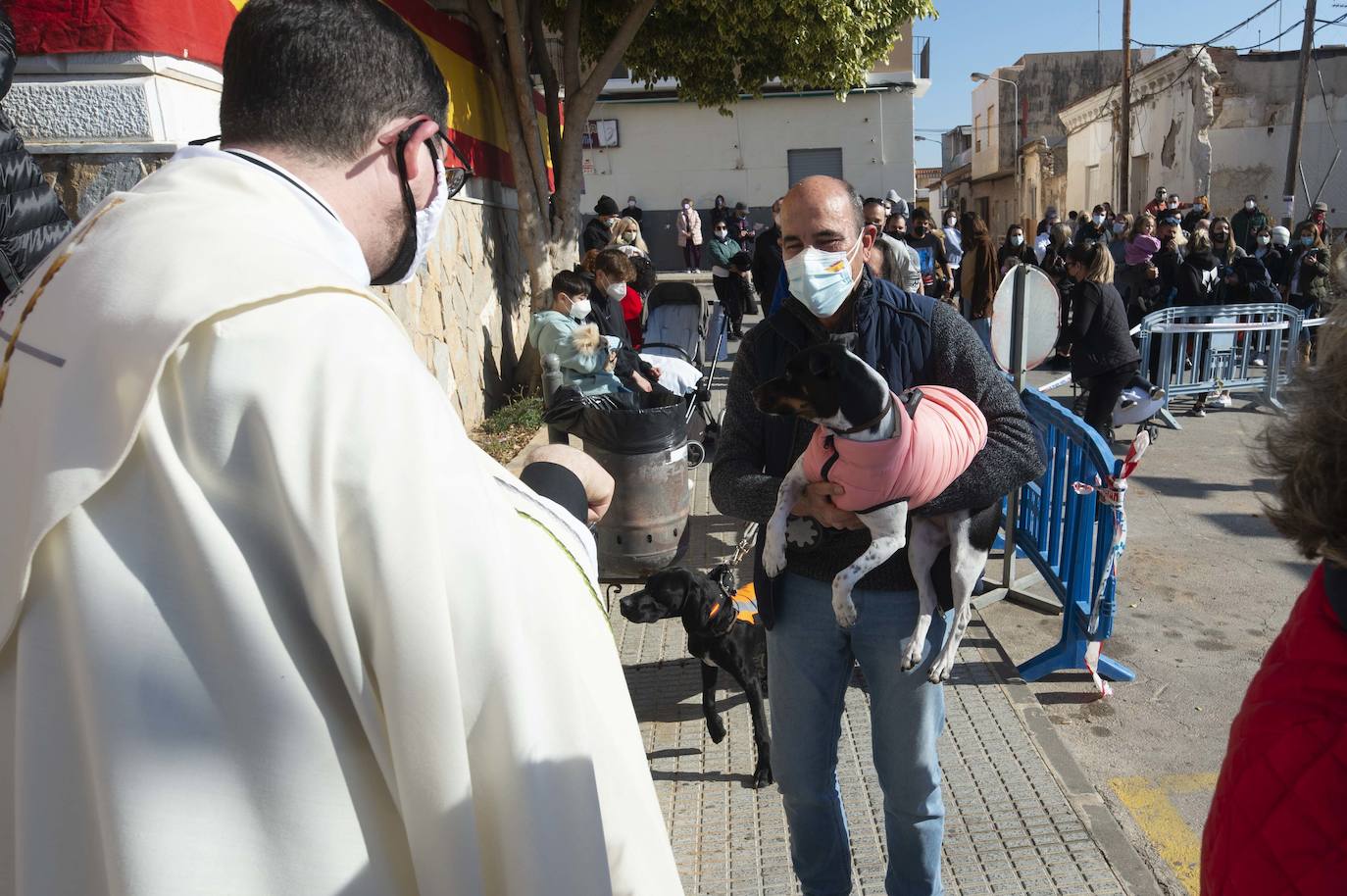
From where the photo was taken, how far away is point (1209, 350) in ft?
34.4

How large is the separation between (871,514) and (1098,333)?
254 inches

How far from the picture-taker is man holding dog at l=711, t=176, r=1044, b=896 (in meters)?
2.46

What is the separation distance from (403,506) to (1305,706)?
104cm

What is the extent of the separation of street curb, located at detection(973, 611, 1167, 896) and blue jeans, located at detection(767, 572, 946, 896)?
1.00 m

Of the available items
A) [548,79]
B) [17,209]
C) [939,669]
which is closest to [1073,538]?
[939,669]

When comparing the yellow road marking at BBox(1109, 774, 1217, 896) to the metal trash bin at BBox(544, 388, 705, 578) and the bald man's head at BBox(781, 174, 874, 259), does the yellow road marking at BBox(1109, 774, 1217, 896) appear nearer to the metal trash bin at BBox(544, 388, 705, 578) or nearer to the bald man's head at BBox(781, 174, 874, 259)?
the bald man's head at BBox(781, 174, 874, 259)

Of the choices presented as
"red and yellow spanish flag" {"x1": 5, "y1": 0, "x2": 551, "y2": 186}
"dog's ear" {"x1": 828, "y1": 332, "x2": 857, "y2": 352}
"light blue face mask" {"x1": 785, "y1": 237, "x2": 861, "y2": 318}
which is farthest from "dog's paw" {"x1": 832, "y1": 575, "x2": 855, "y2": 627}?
"red and yellow spanish flag" {"x1": 5, "y1": 0, "x2": 551, "y2": 186}

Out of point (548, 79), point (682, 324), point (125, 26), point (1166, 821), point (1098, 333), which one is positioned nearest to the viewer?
point (1166, 821)

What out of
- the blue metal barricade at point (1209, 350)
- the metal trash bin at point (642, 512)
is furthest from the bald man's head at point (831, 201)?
the blue metal barricade at point (1209, 350)

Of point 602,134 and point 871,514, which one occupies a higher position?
point 602,134

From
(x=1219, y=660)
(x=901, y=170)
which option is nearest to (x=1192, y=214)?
(x=901, y=170)

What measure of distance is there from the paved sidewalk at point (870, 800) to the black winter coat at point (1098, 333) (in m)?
3.96

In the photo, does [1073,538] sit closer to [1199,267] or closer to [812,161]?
[1199,267]

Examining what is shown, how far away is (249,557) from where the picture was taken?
3.05 ft
